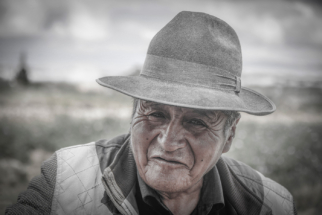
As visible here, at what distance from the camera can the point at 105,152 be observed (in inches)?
77.0

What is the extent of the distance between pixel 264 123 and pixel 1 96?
1040 centimetres

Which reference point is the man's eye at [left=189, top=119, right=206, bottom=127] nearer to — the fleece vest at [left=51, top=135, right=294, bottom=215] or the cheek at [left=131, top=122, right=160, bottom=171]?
the cheek at [left=131, top=122, right=160, bottom=171]

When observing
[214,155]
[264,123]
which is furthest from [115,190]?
[264,123]

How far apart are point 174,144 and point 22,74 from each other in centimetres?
1106

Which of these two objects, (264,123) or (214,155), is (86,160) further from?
(264,123)

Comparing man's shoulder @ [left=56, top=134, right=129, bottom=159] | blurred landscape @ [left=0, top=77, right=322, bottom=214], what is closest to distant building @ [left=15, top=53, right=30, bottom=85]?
blurred landscape @ [left=0, top=77, right=322, bottom=214]

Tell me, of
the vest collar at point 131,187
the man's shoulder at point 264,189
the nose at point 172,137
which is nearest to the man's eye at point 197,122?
the nose at point 172,137

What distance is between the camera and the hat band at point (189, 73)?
1.43 metres

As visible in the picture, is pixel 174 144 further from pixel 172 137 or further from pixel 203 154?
pixel 203 154

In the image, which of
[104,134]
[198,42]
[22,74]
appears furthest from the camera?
[22,74]

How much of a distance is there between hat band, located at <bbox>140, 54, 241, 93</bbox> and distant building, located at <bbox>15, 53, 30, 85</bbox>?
1047 centimetres

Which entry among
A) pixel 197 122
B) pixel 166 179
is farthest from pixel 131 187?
pixel 197 122

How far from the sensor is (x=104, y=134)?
7.39 m

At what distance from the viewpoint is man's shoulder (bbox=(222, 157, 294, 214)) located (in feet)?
6.96
